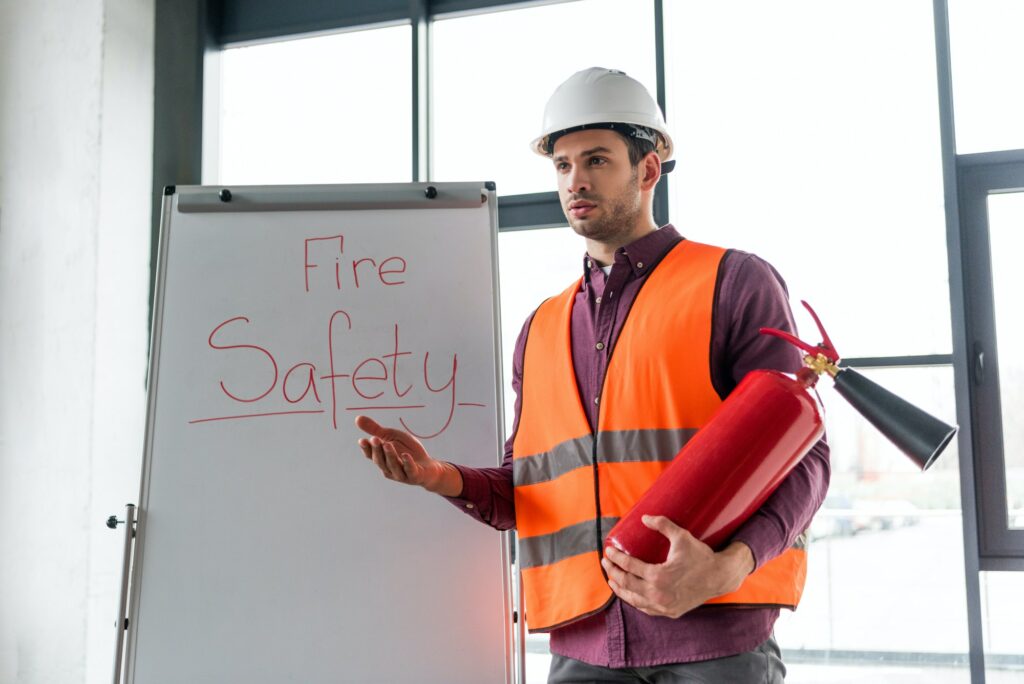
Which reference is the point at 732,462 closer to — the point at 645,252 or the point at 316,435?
the point at 645,252

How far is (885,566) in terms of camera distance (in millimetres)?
2396

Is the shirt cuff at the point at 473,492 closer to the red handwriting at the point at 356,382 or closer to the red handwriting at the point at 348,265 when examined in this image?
the red handwriting at the point at 356,382

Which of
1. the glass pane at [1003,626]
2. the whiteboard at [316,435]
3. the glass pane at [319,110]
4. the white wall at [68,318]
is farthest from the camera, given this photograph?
the glass pane at [319,110]

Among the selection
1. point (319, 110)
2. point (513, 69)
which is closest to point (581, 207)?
point (513, 69)

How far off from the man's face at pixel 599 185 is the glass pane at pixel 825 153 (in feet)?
3.57

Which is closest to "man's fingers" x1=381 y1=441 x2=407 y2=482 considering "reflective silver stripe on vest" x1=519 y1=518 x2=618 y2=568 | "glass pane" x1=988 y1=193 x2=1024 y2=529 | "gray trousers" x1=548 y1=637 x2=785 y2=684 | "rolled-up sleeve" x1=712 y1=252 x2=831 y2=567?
"reflective silver stripe on vest" x1=519 y1=518 x2=618 y2=568

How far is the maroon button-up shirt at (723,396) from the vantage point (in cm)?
124

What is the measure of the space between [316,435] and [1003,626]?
6.07ft

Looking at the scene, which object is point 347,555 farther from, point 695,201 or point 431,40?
point 431,40

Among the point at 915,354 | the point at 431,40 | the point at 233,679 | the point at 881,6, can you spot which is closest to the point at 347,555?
the point at 233,679

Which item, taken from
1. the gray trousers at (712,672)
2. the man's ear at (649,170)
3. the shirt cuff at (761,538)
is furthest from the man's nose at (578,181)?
the gray trousers at (712,672)

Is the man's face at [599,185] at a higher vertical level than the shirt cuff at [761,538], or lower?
higher

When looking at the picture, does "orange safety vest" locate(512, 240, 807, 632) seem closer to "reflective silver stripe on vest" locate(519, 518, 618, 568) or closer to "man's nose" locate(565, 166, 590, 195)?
"reflective silver stripe on vest" locate(519, 518, 618, 568)

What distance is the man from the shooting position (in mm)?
1249
